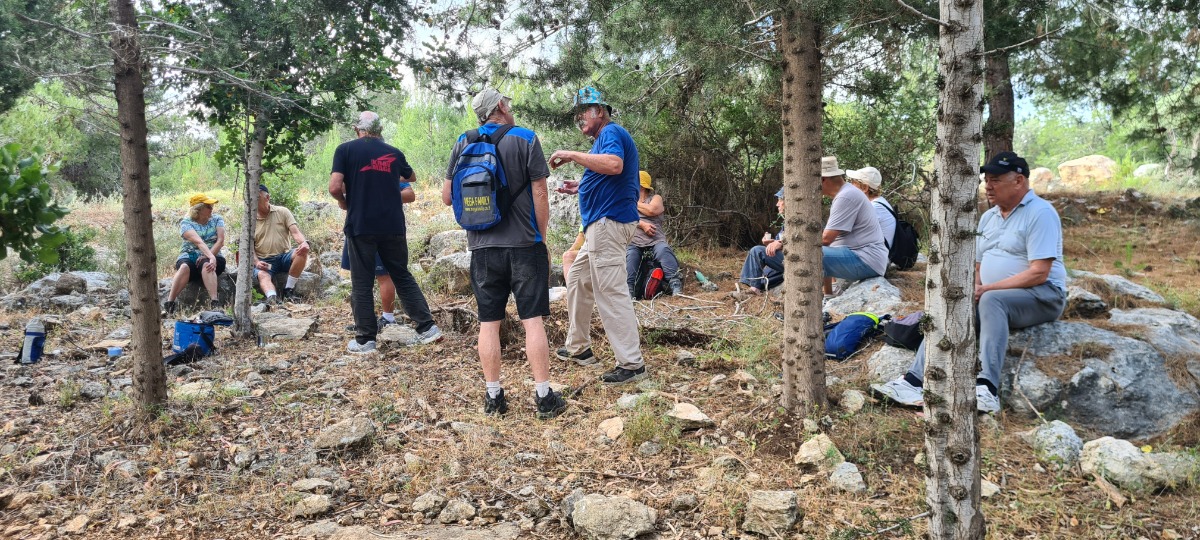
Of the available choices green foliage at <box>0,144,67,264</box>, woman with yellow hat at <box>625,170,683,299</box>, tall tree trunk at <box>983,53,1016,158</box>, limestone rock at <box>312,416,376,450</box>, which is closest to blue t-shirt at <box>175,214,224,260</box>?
woman with yellow hat at <box>625,170,683,299</box>

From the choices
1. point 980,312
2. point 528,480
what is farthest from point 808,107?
point 528,480

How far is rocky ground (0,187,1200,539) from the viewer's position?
3.03m

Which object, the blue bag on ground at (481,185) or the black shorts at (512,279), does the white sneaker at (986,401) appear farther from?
the blue bag on ground at (481,185)

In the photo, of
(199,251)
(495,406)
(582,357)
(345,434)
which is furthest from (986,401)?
(199,251)

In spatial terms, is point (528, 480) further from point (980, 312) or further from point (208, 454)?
point (980, 312)

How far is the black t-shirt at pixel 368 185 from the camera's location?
5547mm

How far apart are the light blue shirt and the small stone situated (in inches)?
143

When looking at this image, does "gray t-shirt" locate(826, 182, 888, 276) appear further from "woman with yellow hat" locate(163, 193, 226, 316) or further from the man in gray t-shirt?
"woman with yellow hat" locate(163, 193, 226, 316)

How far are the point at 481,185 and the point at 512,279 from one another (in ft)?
1.79

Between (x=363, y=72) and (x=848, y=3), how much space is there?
445cm

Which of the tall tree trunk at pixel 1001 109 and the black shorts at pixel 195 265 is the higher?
the tall tree trunk at pixel 1001 109

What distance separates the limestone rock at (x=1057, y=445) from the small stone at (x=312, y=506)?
325cm

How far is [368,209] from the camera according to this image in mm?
5559

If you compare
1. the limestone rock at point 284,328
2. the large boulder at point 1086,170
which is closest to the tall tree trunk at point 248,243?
the limestone rock at point 284,328
